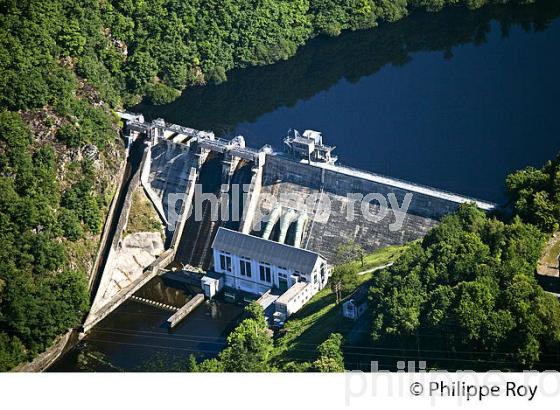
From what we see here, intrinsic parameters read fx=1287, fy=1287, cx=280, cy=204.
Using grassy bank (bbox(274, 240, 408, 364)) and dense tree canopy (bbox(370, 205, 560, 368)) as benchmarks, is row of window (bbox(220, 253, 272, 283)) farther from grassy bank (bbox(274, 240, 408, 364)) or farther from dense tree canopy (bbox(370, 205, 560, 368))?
dense tree canopy (bbox(370, 205, 560, 368))

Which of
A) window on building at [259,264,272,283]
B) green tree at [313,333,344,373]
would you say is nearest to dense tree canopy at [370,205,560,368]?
green tree at [313,333,344,373]

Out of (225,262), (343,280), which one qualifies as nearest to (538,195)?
(343,280)

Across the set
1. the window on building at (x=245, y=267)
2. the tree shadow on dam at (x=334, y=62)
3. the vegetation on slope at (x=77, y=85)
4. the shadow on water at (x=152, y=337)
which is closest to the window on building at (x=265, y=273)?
the window on building at (x=245, y=267)

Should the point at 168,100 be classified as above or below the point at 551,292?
above

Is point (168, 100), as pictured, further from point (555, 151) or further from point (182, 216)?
point (555, 151)

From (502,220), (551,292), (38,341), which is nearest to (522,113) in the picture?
(502,220)

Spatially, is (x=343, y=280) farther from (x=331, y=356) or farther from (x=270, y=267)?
(x=331, y=356)

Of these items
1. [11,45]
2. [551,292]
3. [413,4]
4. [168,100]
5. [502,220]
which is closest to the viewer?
[551,292]
